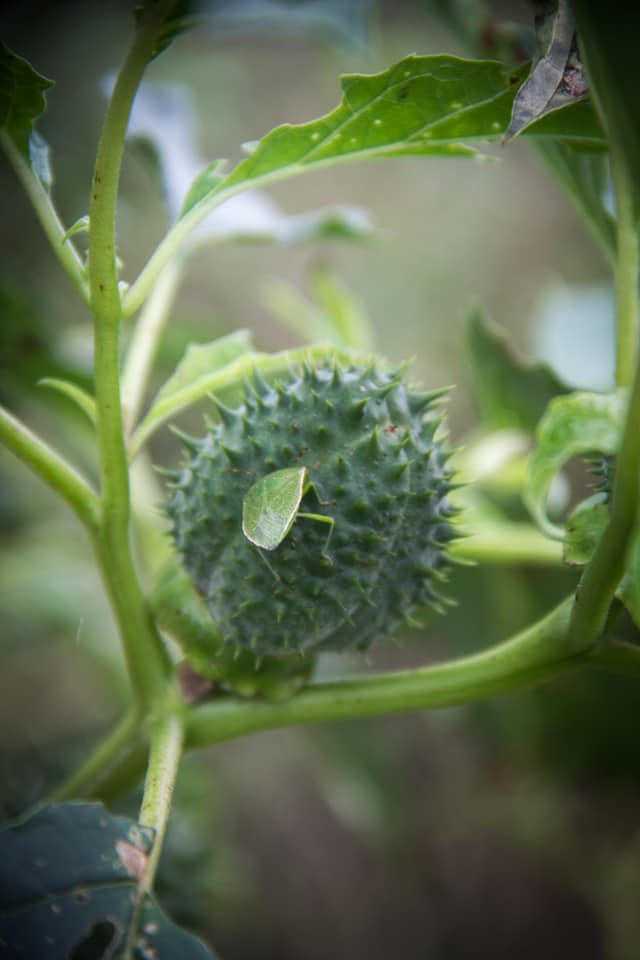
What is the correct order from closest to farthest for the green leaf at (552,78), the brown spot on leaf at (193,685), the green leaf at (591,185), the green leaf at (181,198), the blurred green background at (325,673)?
the green leaf at (552,78) → the brown spot on leaf at (193,685) → the green leaf at (591,185) → the green leaf at (181,198) → the blurred green background at (325,673)

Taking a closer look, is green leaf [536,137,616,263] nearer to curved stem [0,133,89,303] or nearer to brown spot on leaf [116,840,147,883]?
curved stem [0,133,89,303]

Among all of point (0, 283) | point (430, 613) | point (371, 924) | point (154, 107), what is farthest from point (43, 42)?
point (371, 924)

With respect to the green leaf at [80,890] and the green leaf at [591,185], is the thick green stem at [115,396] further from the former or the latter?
the green leaf at [591,185]

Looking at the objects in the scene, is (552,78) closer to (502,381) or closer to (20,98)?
(20,98)

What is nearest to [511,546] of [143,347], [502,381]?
[502,381]

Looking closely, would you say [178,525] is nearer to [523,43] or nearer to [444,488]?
[444,488]

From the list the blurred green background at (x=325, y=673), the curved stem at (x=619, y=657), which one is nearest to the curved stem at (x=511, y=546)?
the blurred green background at (x=325, y=673)
